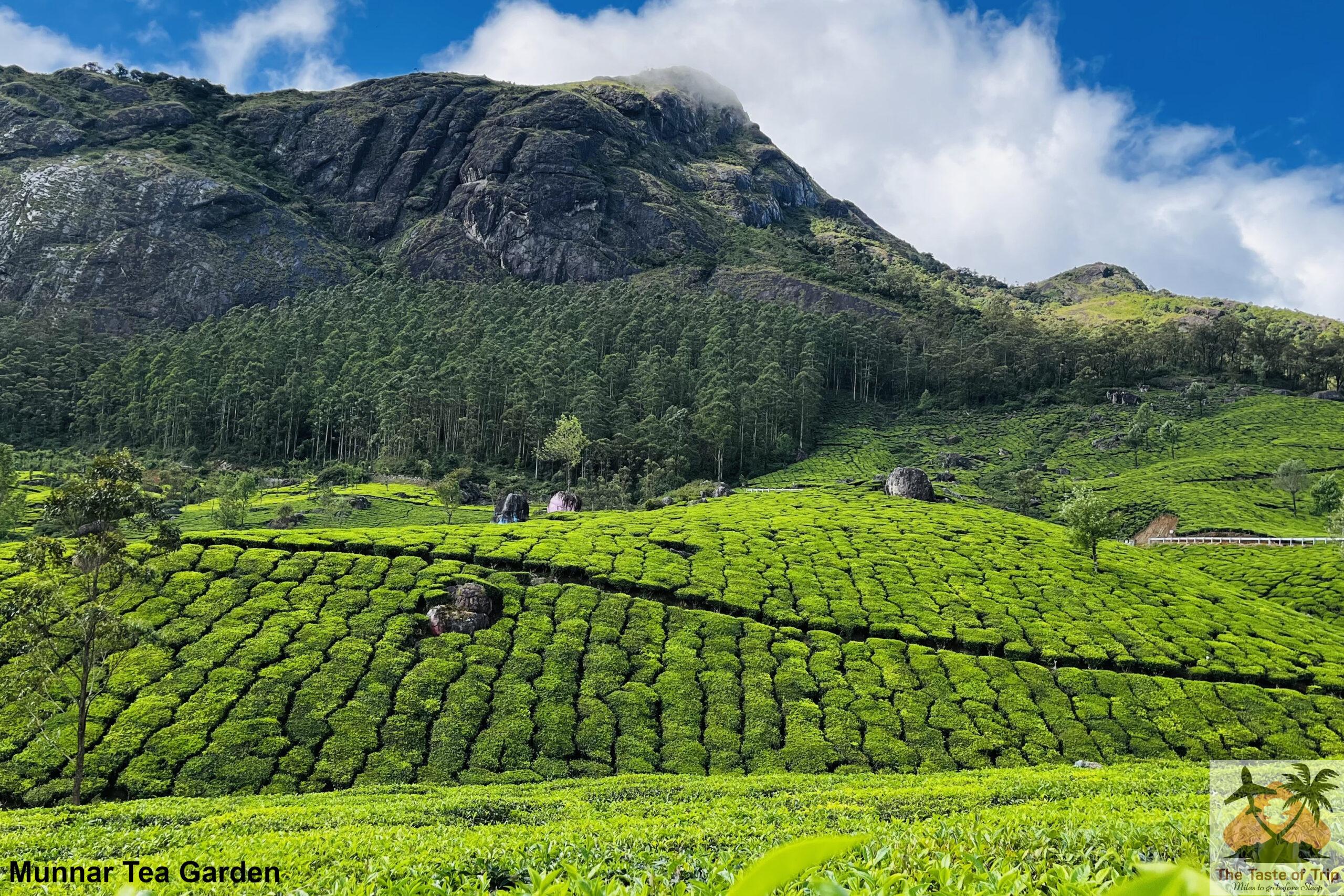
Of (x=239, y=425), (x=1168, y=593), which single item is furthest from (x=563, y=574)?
(x=239, y=425)

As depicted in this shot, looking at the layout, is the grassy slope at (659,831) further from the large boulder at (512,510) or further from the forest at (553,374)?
the forest at (553,374)

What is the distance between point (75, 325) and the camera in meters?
134

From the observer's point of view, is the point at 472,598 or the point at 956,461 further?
the point at 956,461

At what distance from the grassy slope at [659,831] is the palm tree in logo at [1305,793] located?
1190mm

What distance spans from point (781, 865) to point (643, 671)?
29.6 meters

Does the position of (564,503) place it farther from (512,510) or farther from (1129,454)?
(1129,454)

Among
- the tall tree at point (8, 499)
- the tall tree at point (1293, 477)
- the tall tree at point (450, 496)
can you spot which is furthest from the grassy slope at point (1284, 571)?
the tall tree at point (8, 499)

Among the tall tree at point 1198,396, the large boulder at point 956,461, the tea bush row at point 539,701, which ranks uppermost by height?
the tall tree at point 1198,396

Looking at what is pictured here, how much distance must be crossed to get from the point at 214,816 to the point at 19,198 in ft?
671

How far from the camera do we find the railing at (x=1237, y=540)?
2153 inches

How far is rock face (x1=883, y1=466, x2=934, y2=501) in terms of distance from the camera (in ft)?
216

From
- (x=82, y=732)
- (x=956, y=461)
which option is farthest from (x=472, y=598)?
(x=956, y=461)

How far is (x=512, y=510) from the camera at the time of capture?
56719mm

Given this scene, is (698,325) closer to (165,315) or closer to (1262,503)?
(1262,503)
